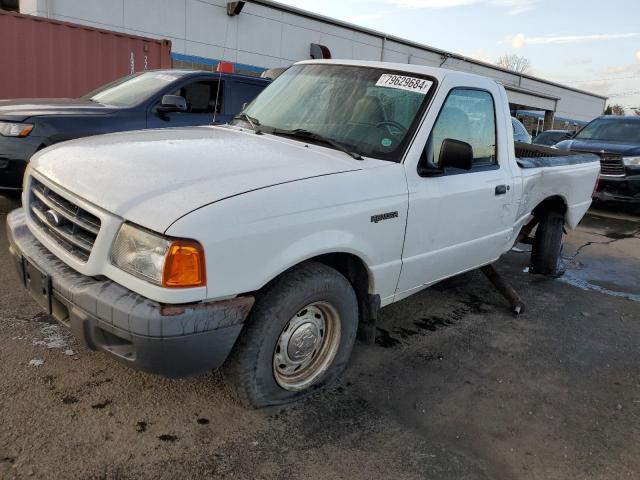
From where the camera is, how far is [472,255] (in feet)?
12.9

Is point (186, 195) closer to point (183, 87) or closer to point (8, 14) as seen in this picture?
point (183, 87)

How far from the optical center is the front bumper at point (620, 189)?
31.5 feet

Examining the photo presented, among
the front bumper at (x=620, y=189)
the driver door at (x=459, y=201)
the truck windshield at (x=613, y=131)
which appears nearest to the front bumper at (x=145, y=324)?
the driver door at (x=459, y=201)

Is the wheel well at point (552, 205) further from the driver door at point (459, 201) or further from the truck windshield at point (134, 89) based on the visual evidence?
the truck windshield at point (134, 89)

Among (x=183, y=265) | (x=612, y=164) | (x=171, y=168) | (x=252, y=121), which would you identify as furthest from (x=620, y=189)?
(x=183, y=265)

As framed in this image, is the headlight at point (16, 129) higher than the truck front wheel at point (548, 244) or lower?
higher

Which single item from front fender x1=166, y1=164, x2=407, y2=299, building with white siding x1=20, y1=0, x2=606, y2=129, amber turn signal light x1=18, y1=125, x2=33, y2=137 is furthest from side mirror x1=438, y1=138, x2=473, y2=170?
building with white siding x1=20, y1=0, x2=606, y2=129

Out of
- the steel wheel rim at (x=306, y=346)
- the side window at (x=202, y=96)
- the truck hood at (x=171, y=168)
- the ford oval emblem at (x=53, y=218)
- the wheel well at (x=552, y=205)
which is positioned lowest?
the steel wheel rim at (x=306, y=346)

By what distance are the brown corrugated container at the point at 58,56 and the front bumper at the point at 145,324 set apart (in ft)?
28.4

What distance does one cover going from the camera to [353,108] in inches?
135

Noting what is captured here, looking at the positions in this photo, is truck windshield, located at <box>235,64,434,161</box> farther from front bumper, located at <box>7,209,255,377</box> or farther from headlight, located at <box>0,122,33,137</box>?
headlight, located at <box>0,122,33,137</box>

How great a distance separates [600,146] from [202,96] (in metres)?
7.72

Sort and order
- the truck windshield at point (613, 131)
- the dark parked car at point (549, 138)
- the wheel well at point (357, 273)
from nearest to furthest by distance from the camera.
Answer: the wheel well at point (357, 273)
the truck windshield at point (613, 131)
the dark parked car at point (549, 138)

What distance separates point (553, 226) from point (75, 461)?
4.69m
